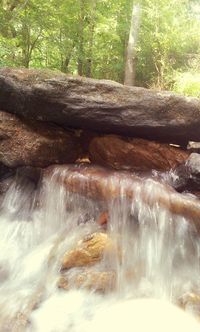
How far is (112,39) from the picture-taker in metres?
12.4

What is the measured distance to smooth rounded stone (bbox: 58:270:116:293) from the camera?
383 cm

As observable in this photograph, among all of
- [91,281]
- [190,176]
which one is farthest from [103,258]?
[190,176]

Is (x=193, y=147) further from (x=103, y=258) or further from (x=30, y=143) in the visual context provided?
(x=30, y=143)

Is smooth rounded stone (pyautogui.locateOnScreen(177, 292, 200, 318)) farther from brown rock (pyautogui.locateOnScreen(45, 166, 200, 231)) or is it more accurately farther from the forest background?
the forest background

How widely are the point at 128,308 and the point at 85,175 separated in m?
1.93

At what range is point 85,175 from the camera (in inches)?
193

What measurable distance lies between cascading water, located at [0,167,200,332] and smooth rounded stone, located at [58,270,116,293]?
0.15 ft

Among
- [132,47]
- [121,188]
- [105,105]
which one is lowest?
[121,188]

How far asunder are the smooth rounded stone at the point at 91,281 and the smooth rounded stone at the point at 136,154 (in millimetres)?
1796

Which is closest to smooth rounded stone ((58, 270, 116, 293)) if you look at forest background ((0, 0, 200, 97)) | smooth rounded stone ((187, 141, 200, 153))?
smooth rounded stone ((187, 141, 200, 153))

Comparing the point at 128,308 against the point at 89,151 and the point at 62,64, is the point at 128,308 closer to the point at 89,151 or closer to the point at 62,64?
the point at 89,151

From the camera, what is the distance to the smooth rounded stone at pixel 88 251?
3988 millimetres

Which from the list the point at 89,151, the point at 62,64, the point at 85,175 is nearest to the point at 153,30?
the point at 62,64

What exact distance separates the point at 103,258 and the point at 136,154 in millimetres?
1784
